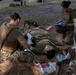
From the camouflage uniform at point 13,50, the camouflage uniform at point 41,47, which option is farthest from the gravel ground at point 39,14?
the camouflage uniform at point 13,50

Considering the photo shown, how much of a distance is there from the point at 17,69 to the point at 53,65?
80 cm

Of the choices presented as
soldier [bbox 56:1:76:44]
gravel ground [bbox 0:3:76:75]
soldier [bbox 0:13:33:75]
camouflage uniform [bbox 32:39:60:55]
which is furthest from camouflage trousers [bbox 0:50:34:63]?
gravel ground [bbox 0:3:76:75]

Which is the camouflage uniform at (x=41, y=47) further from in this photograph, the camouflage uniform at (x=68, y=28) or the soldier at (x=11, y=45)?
the camouflage uniform at (x=68, y=28)

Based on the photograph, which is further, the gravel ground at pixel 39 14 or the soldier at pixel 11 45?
the gravel ground at pixel 39 14

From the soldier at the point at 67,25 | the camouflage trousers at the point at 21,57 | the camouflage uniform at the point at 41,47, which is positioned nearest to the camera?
the camouflage trousers at the point at 21,57

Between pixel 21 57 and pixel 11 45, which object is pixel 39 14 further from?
pixel 21 57

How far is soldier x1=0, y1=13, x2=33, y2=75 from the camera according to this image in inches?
233

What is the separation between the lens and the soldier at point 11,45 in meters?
5.91

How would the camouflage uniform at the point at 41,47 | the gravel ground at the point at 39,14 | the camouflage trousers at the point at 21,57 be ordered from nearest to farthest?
the camouflage trousers at the point at 21,57 → the camouflage uniform at the point at 41,47 → the gravel ground at the point at 39,14

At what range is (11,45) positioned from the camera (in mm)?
6324

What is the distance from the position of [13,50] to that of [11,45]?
15 centimetres

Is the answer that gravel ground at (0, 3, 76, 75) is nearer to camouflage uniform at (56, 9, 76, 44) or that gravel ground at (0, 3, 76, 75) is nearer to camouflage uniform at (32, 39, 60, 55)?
camouflage uniform at (56, 9, 76, 44)

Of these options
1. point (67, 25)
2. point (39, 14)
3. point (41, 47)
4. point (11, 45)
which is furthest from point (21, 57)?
point (39, 14)

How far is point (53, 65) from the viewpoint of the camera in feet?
19.8
